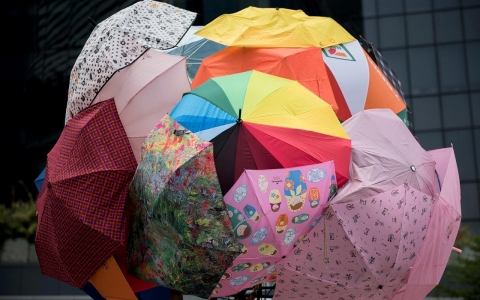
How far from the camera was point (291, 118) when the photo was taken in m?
8.07

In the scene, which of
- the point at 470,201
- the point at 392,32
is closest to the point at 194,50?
the point at 470,201

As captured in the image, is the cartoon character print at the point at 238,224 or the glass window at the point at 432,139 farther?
the glass window at the point at 432,139

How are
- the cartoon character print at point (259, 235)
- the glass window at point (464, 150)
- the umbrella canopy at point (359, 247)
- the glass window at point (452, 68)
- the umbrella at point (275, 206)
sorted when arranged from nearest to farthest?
the umbrella at point (275, 206) < the cartoon character print at point (259, 235) < the umbrella canopy at point (359, 247) < the glass window at point (464, 150) < the glass window at point (452, 68)

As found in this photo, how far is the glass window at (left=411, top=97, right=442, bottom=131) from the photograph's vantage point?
3772 centimetres

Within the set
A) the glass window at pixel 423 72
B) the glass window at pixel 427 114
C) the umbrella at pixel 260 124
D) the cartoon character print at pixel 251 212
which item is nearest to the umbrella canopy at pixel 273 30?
the umbrella at pixel 260 124

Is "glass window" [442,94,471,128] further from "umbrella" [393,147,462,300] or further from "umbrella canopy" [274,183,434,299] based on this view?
"umbrella canopy" [274,183,434,299]

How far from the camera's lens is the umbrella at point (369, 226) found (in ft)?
26.1

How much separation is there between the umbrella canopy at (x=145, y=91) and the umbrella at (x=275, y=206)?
1682 millimetres

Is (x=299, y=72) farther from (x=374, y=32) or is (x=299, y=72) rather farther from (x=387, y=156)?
(x=374, y=32)

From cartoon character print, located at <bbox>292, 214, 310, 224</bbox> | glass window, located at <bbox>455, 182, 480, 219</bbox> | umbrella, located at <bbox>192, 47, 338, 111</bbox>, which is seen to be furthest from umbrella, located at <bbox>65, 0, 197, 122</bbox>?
glass window, located at <bbox>455, 182, 480, 219</bbox>

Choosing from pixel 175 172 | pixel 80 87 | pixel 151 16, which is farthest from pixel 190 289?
pixel 151 16

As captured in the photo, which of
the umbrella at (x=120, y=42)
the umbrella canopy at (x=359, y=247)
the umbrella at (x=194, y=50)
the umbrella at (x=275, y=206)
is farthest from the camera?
the umbrella at (x=194, y=50)

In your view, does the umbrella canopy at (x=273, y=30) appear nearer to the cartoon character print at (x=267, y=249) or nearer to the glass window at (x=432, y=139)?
the cartoon character print at (x=267, y=249)

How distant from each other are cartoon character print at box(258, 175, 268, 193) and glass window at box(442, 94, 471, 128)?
31654mm
